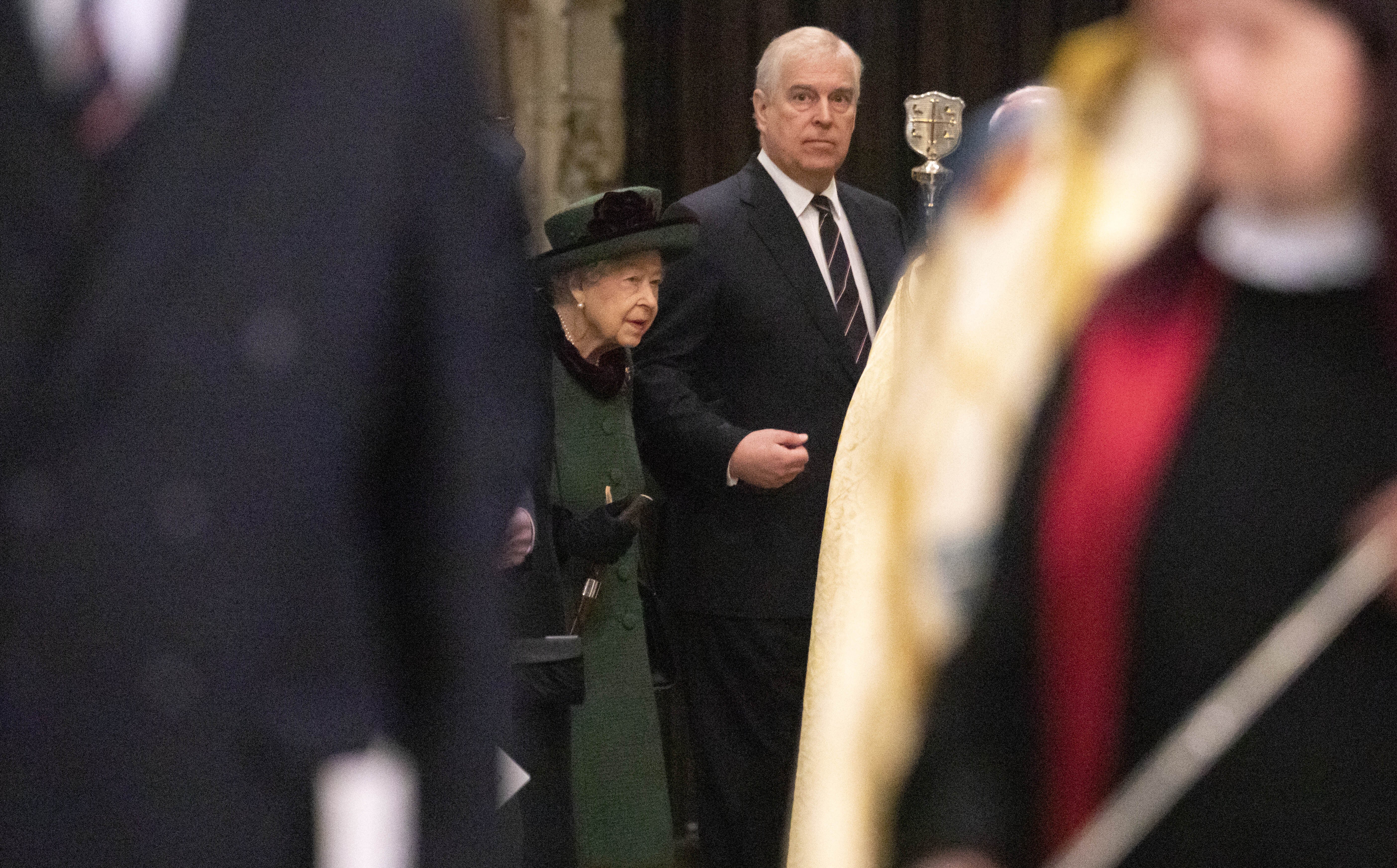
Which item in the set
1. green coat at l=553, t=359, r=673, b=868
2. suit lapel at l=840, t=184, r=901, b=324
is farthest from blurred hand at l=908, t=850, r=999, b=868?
suit lapel at l=840, t=184, r=901, b=324

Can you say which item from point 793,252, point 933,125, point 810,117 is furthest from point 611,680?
point 933,125

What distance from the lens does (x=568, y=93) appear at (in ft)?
14.6

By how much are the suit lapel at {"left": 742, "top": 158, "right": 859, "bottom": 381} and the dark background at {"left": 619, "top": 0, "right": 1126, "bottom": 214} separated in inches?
32.3

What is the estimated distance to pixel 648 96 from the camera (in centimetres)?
454

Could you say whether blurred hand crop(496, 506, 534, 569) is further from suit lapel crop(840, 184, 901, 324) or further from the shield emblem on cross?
the shield emblem on cross

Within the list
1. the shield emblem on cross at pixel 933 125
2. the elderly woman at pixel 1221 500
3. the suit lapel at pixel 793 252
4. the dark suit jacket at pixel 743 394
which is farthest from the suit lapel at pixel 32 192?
the shield emblem on cross at pixel 933 125

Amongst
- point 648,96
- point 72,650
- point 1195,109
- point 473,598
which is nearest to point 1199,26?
point 1195,109

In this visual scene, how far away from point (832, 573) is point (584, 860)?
→ 4.09 feet

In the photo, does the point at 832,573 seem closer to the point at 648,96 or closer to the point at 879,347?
the point at 879,347

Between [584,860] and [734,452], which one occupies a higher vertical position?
[734,452]

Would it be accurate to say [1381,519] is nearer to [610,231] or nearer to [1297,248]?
[1297,248]

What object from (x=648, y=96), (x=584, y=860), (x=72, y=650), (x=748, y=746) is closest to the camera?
(x=72, y=650)

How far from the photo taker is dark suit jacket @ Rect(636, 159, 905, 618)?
3.55 meters

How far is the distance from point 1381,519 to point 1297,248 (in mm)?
166
